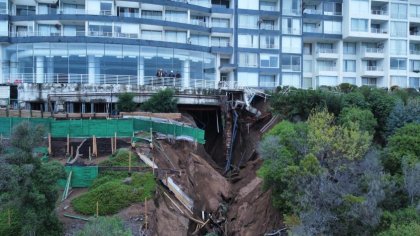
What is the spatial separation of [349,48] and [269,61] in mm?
14681

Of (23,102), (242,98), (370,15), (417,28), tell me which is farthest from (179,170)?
(417,28)

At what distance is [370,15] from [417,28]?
9.31 metres

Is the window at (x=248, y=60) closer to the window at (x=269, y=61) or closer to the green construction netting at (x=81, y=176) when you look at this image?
the window at (x=269, y=61)

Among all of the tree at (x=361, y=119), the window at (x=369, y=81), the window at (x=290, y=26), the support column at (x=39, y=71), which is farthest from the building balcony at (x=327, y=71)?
the support column at (x=39, y=71)

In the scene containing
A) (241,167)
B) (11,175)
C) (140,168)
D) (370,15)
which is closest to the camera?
(11,175)

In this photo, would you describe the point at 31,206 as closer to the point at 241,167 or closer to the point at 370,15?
the point at 241,167

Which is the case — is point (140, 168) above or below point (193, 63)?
below

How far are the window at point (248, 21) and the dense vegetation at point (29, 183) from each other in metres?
41.5

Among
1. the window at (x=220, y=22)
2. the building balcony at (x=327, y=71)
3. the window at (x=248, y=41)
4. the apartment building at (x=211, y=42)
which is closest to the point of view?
the apartment building at (x=211, y=42)

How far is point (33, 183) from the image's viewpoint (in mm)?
20922

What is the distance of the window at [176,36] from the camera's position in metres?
54.7

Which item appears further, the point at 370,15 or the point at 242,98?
the point at 370,15

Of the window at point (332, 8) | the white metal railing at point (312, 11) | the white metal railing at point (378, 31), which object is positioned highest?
the window at point (332, 8)

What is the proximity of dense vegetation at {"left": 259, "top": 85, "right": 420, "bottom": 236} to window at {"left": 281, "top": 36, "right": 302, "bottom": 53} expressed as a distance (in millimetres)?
26222
